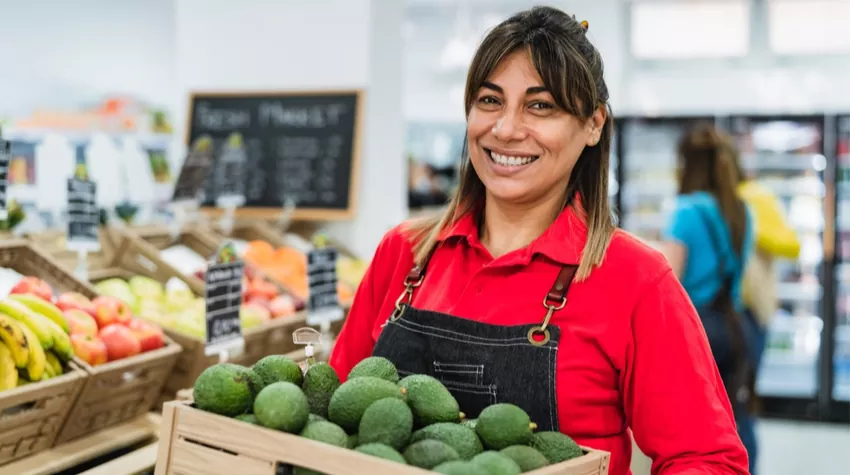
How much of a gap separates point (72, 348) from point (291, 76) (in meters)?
2.36

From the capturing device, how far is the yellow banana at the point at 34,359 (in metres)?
2.08

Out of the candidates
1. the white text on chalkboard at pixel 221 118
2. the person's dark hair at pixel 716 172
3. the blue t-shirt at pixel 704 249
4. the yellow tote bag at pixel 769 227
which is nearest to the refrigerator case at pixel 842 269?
the yellow tote bag at pixel 769 227

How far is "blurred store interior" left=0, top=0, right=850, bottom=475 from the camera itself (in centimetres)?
429

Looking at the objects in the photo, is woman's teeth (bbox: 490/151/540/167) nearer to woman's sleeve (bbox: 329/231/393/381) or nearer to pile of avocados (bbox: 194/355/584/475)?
woman's sleeve (bbox: 329/231/393/381)

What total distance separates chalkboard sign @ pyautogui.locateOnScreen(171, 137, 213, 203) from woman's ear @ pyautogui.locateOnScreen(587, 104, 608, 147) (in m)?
2.13

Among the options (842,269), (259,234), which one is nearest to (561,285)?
(259,234)

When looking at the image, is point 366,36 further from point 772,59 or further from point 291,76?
point 772,59

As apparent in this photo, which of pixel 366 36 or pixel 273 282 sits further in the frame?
pixel 366 36

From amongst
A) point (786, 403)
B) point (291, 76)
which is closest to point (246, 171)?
point (291, 76)

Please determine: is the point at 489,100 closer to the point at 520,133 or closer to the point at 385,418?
the point at 520,133

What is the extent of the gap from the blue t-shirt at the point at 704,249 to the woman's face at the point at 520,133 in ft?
9.28

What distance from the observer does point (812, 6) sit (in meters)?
8.01

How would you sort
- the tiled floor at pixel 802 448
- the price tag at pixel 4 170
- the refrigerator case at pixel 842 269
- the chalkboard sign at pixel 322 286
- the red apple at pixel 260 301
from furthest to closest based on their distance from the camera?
the refrigerator case at pixel 842 269, the tiled floor at pixel 802 448, the red apple at pixel 260 301, the chalkboard sign at pixel 322 286, the price tag at pixel 4 170

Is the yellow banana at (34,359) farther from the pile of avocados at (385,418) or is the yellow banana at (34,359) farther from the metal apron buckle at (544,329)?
the metal apron buckle at (544,329)
